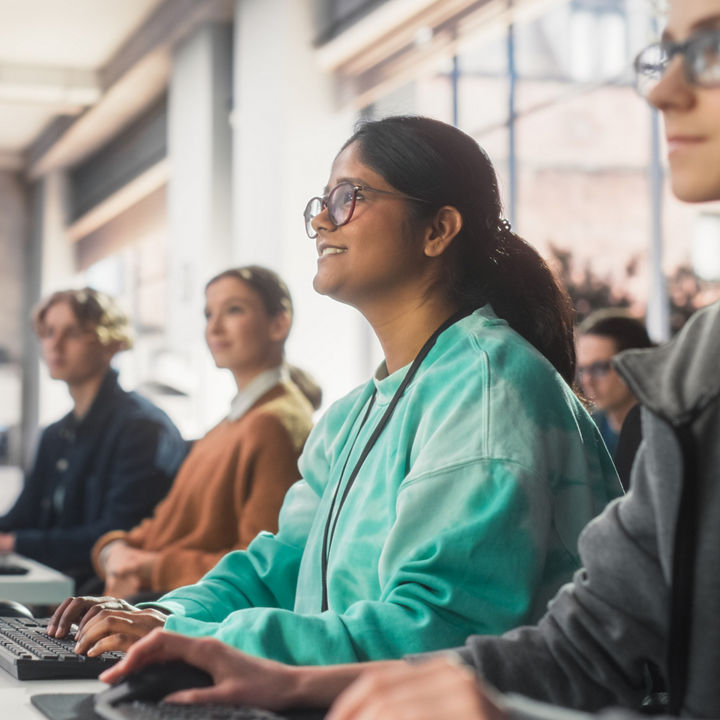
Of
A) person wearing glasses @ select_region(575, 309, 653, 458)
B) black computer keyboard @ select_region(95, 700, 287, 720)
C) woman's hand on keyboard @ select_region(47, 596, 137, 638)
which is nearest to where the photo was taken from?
black computer keyboard @ select_region(95, 700, 287, 720)

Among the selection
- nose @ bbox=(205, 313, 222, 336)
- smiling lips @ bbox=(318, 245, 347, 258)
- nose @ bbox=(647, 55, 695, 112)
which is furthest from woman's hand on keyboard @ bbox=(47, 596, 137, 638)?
nose @ bbox=(205, 313, 222, 336)

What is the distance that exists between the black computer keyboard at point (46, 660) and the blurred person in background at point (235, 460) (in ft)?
3.69

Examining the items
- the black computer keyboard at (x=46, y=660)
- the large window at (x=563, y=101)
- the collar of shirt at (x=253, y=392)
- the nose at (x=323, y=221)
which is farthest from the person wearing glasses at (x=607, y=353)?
the black computer keyboard at (x=46, y=660)

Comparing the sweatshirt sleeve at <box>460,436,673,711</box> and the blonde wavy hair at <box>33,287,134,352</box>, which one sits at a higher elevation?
the blonde wavy hair at <box>33,287,134,352</box>

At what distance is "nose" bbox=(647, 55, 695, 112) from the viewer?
0.96m

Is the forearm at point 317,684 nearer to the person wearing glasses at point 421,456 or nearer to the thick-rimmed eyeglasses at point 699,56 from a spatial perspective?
the person wearing glasses at point 421,456

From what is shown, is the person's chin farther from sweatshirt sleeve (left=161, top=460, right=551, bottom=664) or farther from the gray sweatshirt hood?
sweatshirt sleeve (left=161, top=460, right=551, bottom=664)

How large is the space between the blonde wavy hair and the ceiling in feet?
11.7

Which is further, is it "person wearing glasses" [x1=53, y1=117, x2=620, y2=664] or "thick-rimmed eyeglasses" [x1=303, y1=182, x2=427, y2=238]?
"thick-rimmed eyeglasses" [x1=303, y1=182, x2=427, y2=238]

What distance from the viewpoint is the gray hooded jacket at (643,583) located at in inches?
36.7

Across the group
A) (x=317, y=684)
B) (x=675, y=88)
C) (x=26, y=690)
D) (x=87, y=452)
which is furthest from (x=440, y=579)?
(x=87, y=452)

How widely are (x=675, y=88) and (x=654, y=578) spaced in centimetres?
41

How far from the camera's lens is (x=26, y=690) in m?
1.23

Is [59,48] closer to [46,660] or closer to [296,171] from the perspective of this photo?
[296,171]
